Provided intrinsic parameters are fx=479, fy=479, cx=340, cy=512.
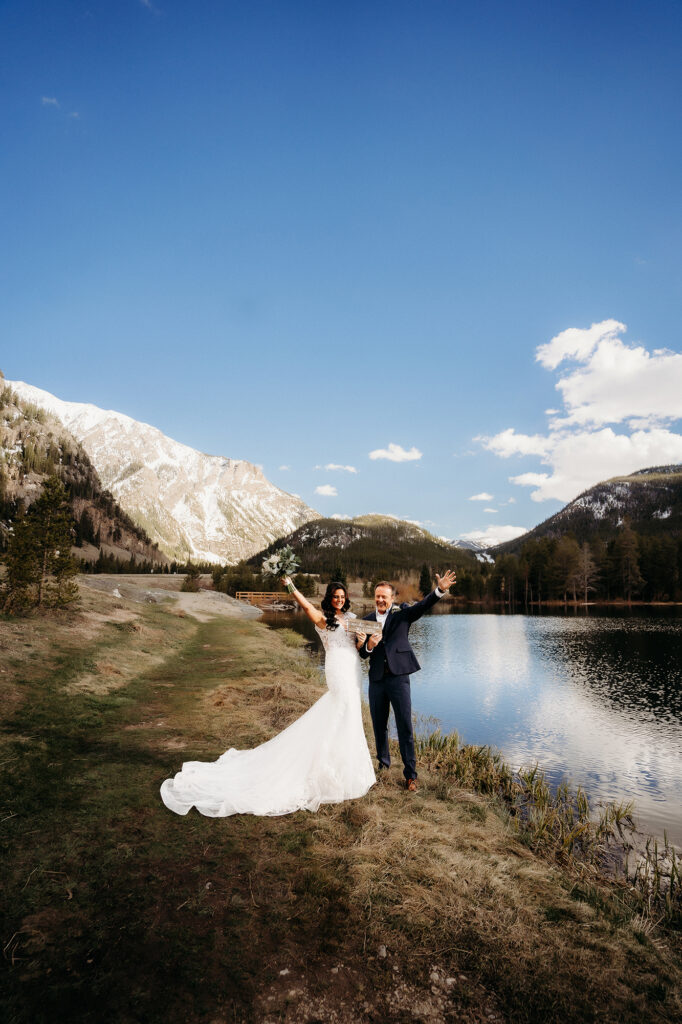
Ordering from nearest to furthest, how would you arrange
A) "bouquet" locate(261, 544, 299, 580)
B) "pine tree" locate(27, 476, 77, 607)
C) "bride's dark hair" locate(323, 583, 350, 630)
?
"bride's dark hair" locate(323, 583, 350, 630) < "bouquet" locate(261, 544, 299, 580) < "pine tree" locate(27, 476, 77, 607)

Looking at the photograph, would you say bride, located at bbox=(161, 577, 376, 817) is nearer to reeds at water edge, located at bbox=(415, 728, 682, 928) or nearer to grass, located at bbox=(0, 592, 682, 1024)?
grass, located at bbox=(0, 592, 682, 1024)

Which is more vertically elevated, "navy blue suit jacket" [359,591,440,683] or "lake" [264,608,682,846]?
"navy blue suit jacket" [359,591,440,683]

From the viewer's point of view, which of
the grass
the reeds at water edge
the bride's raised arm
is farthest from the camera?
the bride's raised arm

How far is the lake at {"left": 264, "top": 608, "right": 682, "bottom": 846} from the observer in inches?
533

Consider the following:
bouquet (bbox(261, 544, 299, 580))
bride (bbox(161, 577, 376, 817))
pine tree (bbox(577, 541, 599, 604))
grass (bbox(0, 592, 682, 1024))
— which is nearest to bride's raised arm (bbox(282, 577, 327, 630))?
bride (bbox(161, 577, 376, 817))

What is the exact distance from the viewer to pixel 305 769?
25.0 ft

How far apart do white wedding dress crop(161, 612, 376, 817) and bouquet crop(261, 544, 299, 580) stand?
1.41 metres

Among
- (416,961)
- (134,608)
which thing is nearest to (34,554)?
(134,608)

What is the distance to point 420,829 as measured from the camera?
6.86 meters

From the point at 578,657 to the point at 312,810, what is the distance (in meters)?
35.1

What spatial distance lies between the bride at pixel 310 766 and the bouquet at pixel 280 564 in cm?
55

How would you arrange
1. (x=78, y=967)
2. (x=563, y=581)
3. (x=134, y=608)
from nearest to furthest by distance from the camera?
(x=78, y=967), (x=134, y=608), (x=563, y=581)

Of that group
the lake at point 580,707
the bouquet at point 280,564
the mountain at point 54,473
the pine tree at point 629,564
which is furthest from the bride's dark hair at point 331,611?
the mountain at point 54,473

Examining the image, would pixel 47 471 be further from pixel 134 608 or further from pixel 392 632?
pixel 392 632
